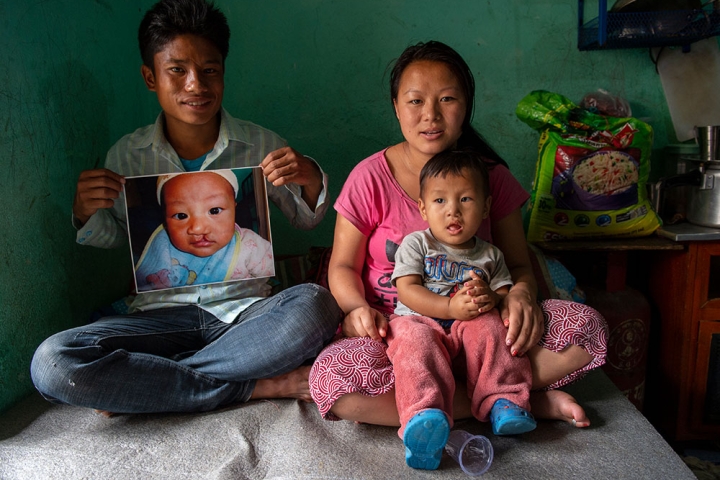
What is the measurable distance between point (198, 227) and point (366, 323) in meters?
0.58

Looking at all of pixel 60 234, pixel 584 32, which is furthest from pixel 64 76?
pixel 584 32

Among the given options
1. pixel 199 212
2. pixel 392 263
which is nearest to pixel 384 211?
pixel 392 263

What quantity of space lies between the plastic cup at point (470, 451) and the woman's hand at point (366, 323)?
0.31m

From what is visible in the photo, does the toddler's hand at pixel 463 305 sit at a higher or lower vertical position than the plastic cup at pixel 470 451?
higher

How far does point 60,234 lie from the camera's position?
185cm

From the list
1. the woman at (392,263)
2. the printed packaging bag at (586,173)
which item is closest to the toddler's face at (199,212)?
the woman at (392,263)

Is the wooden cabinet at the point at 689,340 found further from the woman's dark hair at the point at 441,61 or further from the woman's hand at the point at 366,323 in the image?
the woman's hand at the point at 366,323

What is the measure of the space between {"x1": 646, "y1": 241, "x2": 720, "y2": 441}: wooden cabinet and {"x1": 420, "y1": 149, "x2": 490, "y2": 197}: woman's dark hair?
3.11ft

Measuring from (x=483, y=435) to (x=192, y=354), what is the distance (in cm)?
86

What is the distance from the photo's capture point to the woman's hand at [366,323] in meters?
1.53

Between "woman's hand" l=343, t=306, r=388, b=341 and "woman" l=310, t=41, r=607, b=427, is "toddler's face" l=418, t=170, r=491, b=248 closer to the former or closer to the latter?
"woman" l=310, t=41, r=607, b=427

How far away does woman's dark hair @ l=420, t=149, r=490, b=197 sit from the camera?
1.50 metres

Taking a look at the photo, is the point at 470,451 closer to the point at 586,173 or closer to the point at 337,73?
the point at 586,173

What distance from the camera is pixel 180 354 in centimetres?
173
